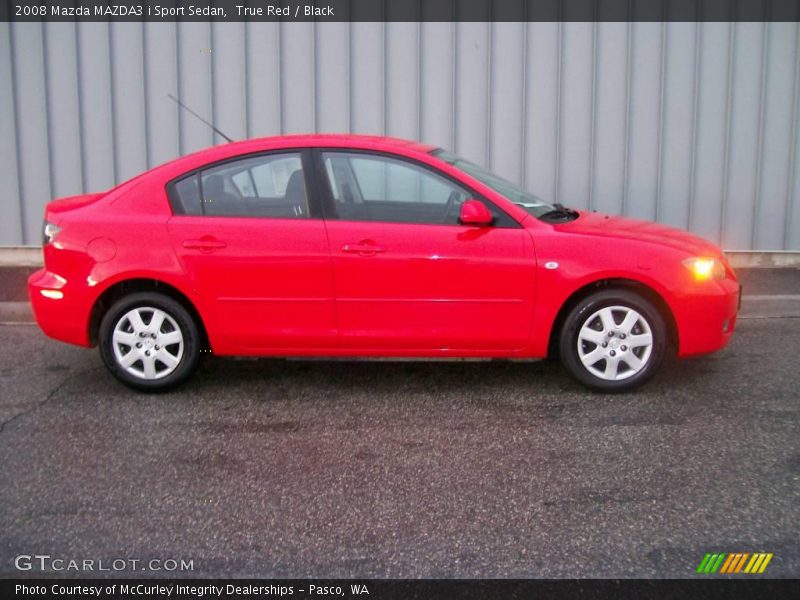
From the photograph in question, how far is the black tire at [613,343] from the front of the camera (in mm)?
5727

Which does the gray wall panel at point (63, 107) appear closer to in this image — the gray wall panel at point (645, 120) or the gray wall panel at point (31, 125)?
the gray wall panel at point (31, 125)

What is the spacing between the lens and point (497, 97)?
9438 millimetres

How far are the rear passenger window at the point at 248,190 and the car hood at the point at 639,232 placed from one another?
Answer: 5.19 feet

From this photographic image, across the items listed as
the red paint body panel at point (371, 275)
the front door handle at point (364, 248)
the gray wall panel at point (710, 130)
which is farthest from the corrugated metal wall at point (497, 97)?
the front door handle at point (364, 248)

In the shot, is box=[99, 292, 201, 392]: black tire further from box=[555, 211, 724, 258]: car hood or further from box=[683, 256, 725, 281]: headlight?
box=[683, 256, 725, 281]: headlight

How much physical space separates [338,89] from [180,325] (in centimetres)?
426

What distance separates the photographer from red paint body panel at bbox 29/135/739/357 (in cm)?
569

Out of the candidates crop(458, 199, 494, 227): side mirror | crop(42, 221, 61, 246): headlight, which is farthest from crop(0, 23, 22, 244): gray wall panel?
crop(458, 199, 494, 227): side mirror

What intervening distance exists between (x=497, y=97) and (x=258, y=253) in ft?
14.5

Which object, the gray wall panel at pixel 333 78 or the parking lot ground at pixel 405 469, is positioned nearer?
the parking lot ground at pixel 405 469
